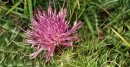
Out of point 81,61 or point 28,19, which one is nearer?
point 81,61

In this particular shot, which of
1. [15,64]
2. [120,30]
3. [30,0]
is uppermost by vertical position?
[30,0]

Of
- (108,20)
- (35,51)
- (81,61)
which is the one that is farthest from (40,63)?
(108,20)

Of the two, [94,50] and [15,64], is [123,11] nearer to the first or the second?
[94,50]
